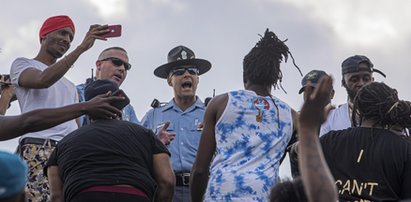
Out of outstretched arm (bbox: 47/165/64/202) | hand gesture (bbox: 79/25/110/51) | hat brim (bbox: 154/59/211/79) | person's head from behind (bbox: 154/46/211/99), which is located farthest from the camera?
hat brim (bbox: 154/59/211/79)

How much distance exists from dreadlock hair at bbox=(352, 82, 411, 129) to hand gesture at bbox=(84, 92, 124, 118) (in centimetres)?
167

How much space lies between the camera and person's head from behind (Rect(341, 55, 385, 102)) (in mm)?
7371

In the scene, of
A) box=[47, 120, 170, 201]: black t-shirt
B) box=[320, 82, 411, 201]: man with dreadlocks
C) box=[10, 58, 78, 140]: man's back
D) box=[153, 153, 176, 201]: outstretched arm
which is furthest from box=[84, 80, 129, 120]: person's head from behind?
box=[320, 82, 411, 201]: man with dreadlocks

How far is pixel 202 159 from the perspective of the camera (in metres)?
5.30

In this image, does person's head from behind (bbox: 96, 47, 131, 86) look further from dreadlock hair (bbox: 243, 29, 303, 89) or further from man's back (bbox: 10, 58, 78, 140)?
dreadlock hair (bbox: 243, 29, 303, 89)

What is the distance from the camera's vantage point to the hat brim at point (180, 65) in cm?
852

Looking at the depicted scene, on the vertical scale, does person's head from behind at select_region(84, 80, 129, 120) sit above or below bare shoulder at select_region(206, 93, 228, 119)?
above

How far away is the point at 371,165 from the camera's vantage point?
4980mm

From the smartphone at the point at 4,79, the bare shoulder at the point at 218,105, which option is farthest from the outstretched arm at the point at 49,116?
the smartphone at the point at 4,79

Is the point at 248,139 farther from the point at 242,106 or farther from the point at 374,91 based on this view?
the point at 374,91

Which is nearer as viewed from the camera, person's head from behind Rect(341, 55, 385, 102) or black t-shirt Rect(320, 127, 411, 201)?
black t-shirt Rect(320, 127, 411, 201)

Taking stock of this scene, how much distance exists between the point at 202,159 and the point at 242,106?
46cm

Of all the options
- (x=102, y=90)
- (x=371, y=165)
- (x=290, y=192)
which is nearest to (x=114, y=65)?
(x=102, y=90)

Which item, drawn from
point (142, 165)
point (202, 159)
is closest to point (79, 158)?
point (142, 165)
